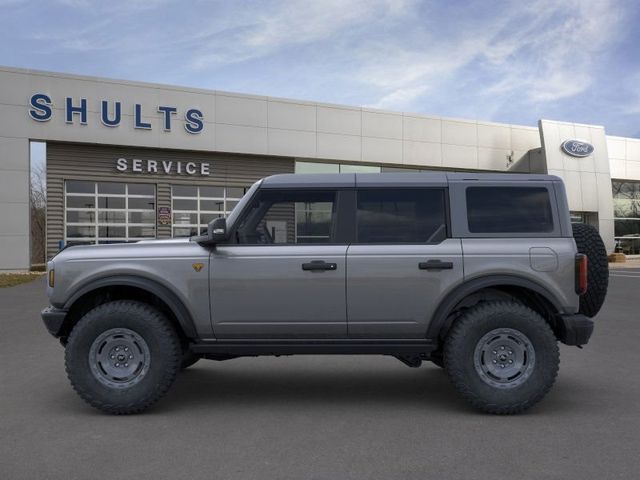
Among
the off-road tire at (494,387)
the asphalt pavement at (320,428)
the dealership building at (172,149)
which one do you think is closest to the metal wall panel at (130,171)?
the dealership building at (172,149)

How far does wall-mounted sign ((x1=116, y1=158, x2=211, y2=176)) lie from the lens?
23.6m

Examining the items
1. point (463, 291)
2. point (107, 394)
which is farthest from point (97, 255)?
point (463, 291)

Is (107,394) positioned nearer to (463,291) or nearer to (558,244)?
(463,291)

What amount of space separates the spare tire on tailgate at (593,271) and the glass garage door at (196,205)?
66.0ft

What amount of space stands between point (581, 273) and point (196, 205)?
21.3 metres

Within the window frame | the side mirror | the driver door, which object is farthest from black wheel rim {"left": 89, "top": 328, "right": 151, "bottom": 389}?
the window frame

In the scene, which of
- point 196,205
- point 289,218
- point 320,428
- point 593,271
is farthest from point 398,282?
point 196,205

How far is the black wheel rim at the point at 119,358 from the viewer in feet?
15.7

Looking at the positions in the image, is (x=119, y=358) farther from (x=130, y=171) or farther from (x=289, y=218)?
(x=130, y=171)

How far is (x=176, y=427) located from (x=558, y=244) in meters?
3.27

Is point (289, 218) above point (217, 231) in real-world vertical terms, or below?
above

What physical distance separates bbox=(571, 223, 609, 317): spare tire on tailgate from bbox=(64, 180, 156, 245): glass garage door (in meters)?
20.1

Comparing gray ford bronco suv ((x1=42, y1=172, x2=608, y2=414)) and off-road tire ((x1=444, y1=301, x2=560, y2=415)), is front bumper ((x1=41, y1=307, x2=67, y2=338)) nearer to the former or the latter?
gray ford bronco suv ((x1=42, y1=172, x2=608, y2=414))

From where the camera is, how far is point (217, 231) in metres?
4.77
